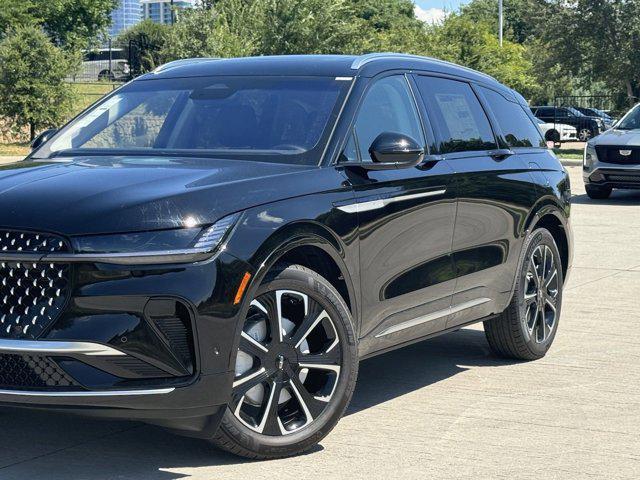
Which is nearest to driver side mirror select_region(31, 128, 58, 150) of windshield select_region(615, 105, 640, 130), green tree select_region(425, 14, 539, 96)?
windshield select_region(615, 105, 640, 130)

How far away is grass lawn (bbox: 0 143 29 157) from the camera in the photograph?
3594 centimetres

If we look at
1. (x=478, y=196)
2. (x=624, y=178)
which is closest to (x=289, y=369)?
(x=478, y=196)

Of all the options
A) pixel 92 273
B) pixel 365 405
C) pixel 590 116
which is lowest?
pixel 590 116

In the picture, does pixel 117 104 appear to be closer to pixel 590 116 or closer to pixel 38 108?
pixel 38 108

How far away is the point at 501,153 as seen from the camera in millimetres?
7352

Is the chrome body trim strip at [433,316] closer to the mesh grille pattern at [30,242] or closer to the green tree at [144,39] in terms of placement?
the mesh grille pattern at [30,242]

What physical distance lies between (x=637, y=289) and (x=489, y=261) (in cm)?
428

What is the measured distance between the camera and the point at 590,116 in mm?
49406

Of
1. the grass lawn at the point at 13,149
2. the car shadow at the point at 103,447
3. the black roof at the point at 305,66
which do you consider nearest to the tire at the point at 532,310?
the car shadow at the point at 103,447

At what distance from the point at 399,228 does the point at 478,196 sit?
39.5 inches

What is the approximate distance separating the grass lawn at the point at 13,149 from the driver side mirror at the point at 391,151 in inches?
1183

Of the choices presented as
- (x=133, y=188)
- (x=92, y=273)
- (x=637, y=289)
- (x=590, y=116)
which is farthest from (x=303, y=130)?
(x=590, y=116)

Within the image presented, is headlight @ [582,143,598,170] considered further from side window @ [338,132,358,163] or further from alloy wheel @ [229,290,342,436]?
alloy wheel @ [229,290,342,436]

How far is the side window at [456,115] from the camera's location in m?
6.73
